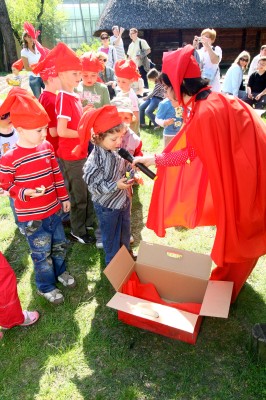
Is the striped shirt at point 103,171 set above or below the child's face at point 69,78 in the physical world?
below

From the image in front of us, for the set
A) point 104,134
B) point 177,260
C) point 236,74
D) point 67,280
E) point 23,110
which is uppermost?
point 23,110

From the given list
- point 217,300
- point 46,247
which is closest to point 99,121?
point 46,247

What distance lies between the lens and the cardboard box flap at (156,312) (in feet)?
6.89

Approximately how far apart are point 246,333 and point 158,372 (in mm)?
712

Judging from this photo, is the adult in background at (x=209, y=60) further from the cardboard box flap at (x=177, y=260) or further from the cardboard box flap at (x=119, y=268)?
the cardboard box flap at (x=119, y=268)

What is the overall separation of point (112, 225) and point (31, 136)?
3.19 ft

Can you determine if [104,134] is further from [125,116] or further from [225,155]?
[225,155]

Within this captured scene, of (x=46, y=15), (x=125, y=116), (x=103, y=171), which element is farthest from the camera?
(x=46, y=15)

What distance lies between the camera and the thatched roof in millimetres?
15836

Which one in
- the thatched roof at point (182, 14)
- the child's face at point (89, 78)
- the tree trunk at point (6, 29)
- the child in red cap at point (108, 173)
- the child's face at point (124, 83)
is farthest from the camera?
the tree trunk at point (6, 29)

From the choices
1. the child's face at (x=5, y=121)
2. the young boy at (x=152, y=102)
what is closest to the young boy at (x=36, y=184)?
the child's face at (x=5, y=121)

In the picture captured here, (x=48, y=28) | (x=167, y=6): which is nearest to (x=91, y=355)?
(x=167, y=6)

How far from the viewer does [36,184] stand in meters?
2.44

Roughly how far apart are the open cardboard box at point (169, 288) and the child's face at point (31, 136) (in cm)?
102
